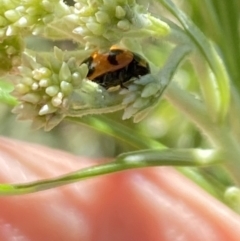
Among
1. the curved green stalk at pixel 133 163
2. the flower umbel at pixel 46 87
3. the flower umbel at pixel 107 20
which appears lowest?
the curved green stalk at pixel 133 163

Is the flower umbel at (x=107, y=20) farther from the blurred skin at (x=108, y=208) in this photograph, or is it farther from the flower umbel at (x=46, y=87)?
the blurred skin at (x=108, y=208)

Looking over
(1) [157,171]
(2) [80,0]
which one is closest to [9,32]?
(2) [80,0]

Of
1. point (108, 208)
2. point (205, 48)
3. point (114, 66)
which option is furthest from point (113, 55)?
point (108, 208)

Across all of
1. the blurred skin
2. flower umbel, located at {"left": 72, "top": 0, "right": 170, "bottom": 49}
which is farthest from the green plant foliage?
the blurred skin

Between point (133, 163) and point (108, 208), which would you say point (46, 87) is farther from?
point (108, 208)

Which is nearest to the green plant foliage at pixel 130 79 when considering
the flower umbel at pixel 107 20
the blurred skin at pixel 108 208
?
the flower umbel at pixel 107 20

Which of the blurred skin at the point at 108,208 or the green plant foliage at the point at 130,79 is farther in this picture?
the blurred skin at the point at 108,208
